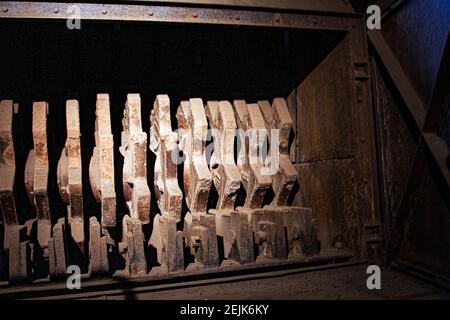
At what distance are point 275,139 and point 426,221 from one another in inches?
37.2

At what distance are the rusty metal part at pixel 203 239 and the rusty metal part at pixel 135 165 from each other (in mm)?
245

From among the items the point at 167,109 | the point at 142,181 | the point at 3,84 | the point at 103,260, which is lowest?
the point at 103,260

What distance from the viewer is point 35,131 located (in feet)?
6.70

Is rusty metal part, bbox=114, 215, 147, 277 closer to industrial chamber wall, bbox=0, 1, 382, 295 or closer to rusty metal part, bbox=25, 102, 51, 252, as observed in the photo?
industrial chamber wall, bbox=0, 1, 382, 295

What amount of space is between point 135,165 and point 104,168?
0.53 ft

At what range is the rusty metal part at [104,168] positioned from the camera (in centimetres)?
194

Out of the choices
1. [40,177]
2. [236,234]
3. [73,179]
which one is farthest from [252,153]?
[40,177]

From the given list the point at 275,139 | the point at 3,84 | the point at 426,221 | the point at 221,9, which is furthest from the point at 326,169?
the point at 3,84

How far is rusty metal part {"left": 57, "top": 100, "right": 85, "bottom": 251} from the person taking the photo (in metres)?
1.98

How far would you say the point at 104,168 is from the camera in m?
2.03

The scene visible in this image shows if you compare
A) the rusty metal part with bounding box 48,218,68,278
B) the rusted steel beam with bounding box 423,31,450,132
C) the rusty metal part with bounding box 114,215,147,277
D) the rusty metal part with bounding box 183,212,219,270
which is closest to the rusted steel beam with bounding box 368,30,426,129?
the rusted steel beam with bounding box 423,31,450,132

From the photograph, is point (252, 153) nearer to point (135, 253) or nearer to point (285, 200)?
point (285, 200)

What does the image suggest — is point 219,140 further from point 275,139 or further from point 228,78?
point 228,78
